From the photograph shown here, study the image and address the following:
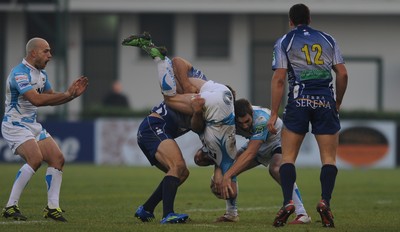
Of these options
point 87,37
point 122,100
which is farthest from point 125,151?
point 87,37

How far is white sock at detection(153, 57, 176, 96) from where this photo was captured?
12234 mm

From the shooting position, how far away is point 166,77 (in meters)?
12.2

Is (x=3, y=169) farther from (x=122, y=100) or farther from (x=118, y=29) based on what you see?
(x=118, y=29)

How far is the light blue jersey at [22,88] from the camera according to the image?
498 inches

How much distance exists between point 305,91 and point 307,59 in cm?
35

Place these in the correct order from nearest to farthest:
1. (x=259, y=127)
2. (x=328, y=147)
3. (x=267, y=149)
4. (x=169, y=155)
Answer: (x=328, y=147) < (x=169, y=155) < (x=259, y=127) < (x=267, y=149)

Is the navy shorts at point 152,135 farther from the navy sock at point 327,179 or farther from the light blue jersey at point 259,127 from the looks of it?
the navy sock at point 327,179

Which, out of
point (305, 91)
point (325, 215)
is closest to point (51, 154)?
point (305, 91)

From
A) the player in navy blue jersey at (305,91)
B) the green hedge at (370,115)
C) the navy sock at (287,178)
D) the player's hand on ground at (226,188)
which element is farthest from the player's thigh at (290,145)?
the green hedge at (370,115)

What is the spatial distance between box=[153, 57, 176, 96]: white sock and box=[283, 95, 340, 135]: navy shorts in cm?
130

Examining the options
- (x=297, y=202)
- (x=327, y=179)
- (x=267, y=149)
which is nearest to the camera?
(x=327, y=179)

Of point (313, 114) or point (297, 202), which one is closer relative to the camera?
point (313, 114)

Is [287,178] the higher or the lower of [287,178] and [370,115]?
the higher

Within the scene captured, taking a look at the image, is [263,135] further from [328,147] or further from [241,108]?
[328,147]
